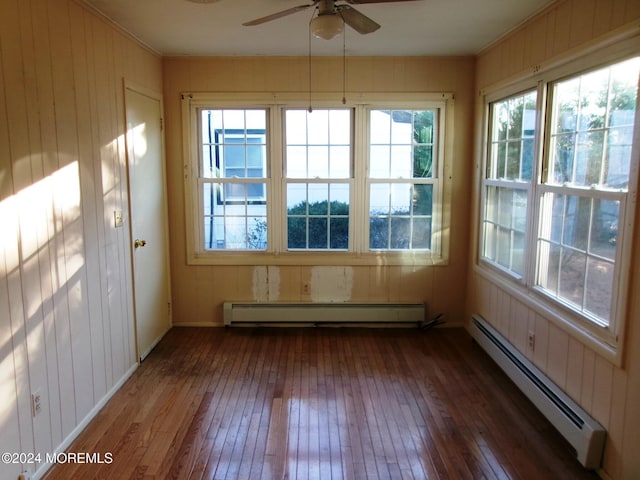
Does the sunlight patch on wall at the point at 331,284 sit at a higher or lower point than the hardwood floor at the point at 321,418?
higher

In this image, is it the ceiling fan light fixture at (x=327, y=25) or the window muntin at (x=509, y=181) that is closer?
the ceiling fan light fixture at (x=327, y=25)

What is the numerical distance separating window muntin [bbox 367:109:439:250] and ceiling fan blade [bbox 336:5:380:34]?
68.3 inches

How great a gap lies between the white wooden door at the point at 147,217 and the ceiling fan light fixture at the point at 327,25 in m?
1.69

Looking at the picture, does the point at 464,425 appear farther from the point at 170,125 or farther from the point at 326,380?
the point at 170,125

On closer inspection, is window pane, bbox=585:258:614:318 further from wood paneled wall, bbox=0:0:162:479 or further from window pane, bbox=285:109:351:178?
wood paneled wall, bbox=0:0:162:479

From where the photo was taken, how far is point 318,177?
14.1ft

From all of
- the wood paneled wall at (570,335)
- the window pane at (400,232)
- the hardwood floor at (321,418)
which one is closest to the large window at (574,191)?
the wood paneled wall at (570,335)

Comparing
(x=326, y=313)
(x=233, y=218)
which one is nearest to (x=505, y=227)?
(x=326, y=313)

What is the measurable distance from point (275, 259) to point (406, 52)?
2.24 m

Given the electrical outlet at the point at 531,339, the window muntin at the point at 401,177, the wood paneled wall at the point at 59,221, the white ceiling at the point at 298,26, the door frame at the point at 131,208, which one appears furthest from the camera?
the window muntin at the point at 401,177

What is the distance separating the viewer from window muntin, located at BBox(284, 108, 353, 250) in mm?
4270

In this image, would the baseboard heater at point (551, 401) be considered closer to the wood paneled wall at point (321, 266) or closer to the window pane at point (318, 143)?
the wood paneled wall at point (321, 266)

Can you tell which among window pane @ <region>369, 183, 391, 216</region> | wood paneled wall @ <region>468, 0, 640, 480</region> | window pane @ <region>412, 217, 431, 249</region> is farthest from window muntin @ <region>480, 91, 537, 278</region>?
window pane @ <region>369, 183, 391, 216</region>

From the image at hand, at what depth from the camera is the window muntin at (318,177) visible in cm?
427
